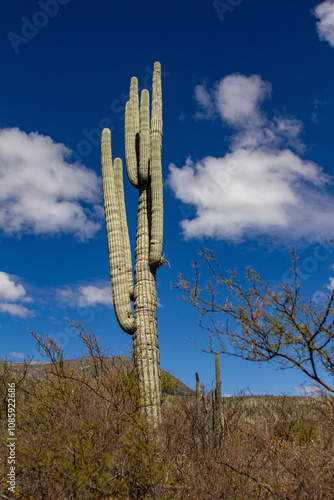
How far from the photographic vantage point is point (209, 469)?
5715 millimetres

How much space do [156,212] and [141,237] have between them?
726 mm

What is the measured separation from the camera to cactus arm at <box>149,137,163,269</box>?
8758mm

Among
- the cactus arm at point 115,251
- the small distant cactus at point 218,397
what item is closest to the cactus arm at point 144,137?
the cactus arm at point 115,251

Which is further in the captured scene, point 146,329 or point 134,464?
point 146,329

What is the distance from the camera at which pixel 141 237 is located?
9117 mm

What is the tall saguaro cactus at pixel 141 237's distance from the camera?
8.06 meters

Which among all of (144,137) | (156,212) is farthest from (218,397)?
(144,137)

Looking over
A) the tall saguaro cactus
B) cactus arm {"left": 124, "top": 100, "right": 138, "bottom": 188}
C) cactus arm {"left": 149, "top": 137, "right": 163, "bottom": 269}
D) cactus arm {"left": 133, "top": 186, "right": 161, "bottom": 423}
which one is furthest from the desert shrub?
cactus arm {"left": 124, "top": 100, "right": 138, "bottom": 188}

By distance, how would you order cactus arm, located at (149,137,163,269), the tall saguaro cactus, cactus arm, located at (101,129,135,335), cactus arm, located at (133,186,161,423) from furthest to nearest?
cactus arm, located at (149,137,163,269), cactus arm, located at (101,129,135,335), the tall saguaro cactus, cactus arm, located at (133,186,161,423)

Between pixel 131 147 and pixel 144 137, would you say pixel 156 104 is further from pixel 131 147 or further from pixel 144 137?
pixel 131 147

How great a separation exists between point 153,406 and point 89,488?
3.28m

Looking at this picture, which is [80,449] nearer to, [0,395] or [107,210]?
[107,210]

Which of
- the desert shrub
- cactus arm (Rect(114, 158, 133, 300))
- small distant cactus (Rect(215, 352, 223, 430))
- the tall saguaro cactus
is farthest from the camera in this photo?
small distant cactus (Rect(215, 352, 223, 430))

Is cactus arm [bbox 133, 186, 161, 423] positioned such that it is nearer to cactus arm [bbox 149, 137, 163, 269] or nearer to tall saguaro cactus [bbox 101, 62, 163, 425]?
tall saguaro cactus [bbox 101, 62, 163, 425]
